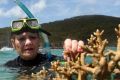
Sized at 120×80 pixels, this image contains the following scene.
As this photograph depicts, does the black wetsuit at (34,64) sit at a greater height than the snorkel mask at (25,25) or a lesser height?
lesser

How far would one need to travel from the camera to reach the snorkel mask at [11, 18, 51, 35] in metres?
8.59

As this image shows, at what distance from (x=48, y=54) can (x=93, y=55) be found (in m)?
4.85

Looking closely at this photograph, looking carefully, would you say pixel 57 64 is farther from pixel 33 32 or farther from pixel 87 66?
pixel 33 32

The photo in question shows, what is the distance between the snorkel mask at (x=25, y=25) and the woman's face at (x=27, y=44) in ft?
0.44

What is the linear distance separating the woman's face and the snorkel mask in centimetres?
13

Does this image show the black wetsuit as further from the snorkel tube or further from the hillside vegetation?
the hillside vegetation

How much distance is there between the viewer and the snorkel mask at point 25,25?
8.59 metres

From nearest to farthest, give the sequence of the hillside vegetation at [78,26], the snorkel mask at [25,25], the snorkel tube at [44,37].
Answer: the snorkel mask at [25,25], the snorkel tube at [44,37], the hillside vegetation at [78,26]

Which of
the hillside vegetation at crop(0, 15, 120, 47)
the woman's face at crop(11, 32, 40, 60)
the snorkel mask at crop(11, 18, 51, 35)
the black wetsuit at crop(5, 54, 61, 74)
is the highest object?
the hillside vegetation at crop(0, 15, 120, 47)

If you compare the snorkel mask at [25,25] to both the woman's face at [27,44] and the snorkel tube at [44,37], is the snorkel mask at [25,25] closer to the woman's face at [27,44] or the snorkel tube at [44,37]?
the woman's face at [27,44]

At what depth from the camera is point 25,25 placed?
28.4 ft

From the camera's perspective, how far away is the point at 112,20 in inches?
3285

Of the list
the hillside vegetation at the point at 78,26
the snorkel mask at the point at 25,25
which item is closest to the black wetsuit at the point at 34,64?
the snorkel mask at the point at 25,25

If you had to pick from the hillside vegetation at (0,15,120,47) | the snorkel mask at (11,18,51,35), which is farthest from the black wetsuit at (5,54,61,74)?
the hillside vegetation at (0,15,120,47)
